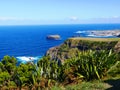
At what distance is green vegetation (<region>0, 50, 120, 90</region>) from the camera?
1808 centimetres

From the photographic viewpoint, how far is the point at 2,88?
17984 millimetres

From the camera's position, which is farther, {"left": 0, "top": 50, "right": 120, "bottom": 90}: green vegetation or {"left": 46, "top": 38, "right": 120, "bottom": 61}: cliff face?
{"left": 46, "top": 38, "right": 120, "bottom": 61}: cliff face

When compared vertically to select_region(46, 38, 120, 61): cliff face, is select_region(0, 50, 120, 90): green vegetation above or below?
above

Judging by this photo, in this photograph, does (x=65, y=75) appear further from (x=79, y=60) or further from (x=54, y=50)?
(x=54, y=50)

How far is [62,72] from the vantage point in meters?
19.1

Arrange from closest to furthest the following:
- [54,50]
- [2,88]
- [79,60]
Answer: [2,88] < [79,60] < [54,50]

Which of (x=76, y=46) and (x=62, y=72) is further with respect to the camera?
(x=76, y=46)

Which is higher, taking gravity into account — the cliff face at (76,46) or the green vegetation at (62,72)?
the green vegetation at (62,72)

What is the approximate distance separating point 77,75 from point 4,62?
537 cm

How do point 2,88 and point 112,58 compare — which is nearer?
point 2,88

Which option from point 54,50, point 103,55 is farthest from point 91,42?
point 103,55

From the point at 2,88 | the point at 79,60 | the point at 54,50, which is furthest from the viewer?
the point at 54,50

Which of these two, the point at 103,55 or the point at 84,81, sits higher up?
the point at 103,55

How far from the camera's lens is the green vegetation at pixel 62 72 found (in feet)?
59.3
